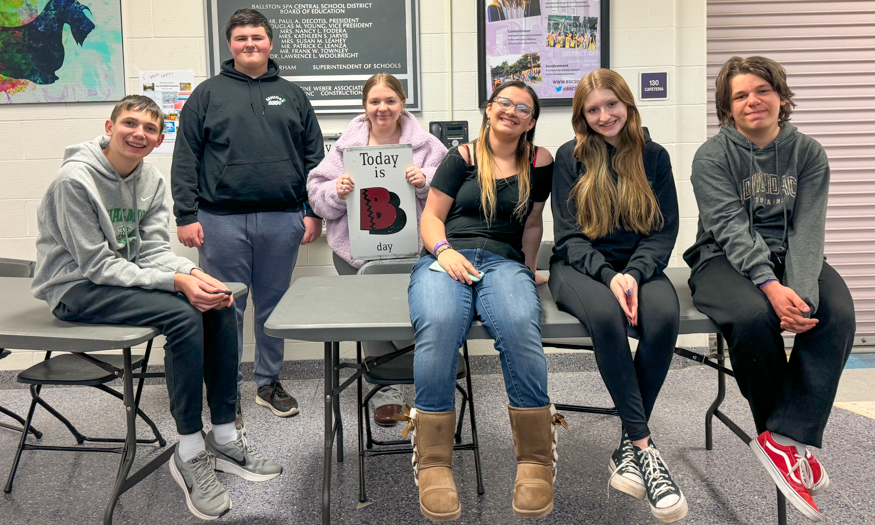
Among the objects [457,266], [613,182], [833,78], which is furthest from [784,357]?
[833,78]

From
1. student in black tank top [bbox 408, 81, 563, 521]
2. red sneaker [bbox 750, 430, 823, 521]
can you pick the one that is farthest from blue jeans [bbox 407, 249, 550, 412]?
red sneaker [bbox 750, 430, 823, 521]

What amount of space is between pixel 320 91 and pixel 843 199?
3.08 metres

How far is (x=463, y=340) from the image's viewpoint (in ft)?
5.64

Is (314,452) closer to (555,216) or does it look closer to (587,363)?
(555,216)

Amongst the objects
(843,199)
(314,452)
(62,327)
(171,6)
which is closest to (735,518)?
(314,452)

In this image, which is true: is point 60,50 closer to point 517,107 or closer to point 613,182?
point 517,107

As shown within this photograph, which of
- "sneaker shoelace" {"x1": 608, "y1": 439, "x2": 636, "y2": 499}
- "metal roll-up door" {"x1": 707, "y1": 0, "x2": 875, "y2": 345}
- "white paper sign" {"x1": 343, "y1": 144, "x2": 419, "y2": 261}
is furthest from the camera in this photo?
"metal roll-up door" {"x1": 707, "y1": 0, "x2": 875, "y2": 345}

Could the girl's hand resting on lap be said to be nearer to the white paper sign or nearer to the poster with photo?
the white paper sign

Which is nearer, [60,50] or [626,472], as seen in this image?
[626,472]

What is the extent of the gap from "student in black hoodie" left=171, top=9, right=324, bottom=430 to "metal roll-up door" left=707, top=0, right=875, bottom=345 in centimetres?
235

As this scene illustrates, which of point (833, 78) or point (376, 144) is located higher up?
point (833, 78)

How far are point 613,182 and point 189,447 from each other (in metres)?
1.60

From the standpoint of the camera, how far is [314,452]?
2311 mm

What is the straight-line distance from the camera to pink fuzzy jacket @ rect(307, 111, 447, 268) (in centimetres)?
259
